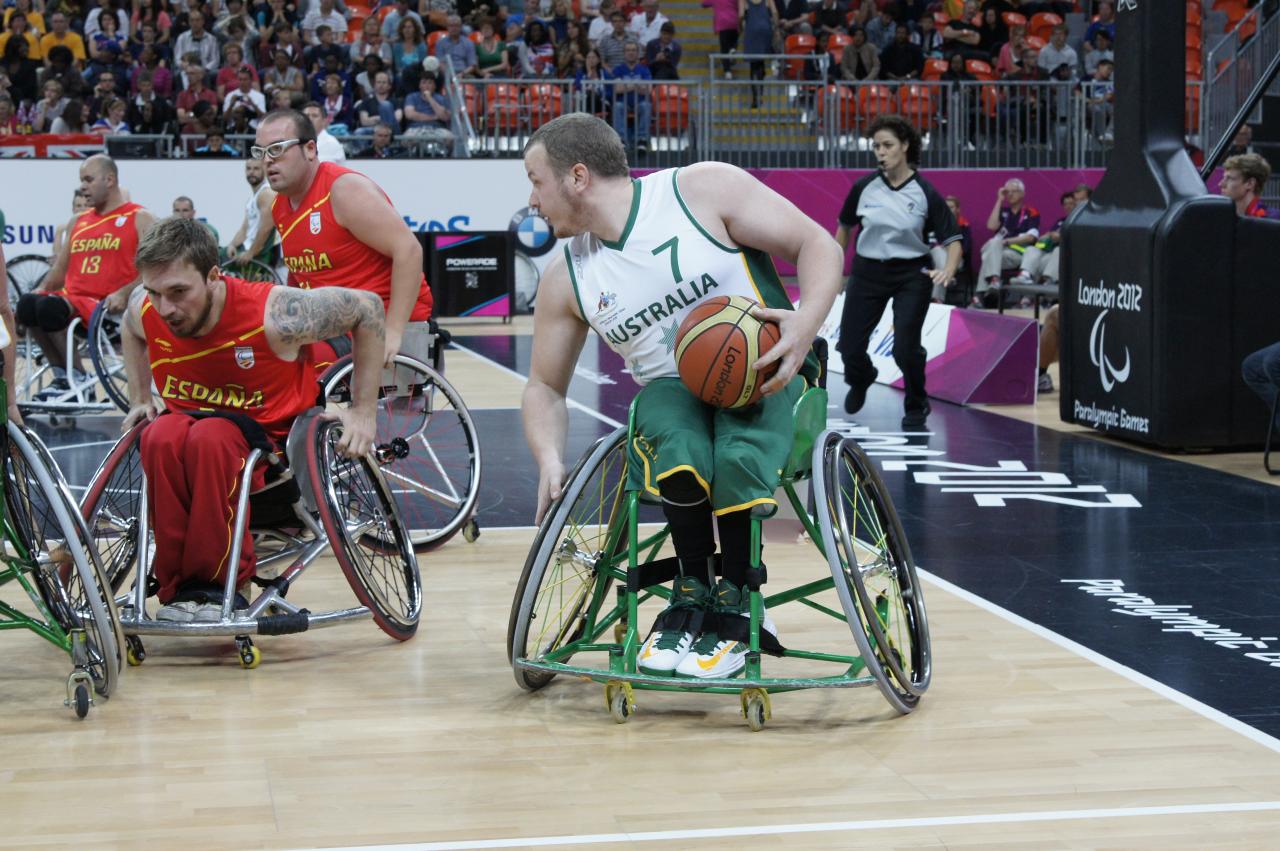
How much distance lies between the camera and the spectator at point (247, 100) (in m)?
18.0

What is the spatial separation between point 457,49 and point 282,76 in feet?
6.94

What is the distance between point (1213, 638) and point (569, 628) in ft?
6.03

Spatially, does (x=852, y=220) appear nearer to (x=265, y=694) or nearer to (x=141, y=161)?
(x=265, y=694)

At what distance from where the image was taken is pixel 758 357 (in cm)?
386

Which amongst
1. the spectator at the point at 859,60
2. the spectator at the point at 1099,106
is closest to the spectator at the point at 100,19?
the spectator at the point at 859,60

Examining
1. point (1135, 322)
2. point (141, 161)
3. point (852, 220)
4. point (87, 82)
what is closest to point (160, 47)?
point (87, 82)

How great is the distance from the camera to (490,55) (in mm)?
20062

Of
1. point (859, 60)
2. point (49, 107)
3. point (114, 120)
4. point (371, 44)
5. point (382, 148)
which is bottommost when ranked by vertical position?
point (382, 148)

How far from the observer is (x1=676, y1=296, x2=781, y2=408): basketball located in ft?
12.6

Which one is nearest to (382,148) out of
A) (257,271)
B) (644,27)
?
(644,27)

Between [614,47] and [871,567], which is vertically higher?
[614,47]

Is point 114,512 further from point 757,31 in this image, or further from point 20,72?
point 757,31

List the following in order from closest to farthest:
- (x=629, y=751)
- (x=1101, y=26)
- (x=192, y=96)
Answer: (x=629, y=751), (x=192, y=96), (x=1101, y=26)

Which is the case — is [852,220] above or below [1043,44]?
below
